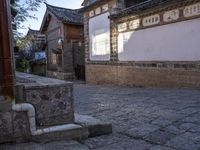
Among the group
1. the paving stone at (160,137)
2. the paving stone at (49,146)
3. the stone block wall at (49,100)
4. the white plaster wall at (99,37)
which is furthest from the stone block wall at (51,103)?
the white plaster wall at (99,37)

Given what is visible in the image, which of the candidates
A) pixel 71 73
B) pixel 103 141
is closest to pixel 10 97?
pixel 103 141

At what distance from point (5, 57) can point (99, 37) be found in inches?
453

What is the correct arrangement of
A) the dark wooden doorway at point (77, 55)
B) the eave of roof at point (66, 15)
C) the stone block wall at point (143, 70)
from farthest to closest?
1. the dark wooden doorway at point (77, 55)
2. the eave of roof at point (66, 15)
3. the stone block wall at point (143, 70)

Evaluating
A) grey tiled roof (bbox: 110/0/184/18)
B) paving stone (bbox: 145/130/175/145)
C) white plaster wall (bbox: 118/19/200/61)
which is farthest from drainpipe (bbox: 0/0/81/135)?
grey tiled roof (bbox: 110/0/184/18)

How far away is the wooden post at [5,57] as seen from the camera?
10.4 ft

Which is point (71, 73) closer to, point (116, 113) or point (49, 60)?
point (49, 60)

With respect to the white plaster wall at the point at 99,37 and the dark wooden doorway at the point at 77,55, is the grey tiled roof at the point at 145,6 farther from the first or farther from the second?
the dark wooden doorway at the point at 77,55

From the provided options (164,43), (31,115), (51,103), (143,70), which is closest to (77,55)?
(143,70)

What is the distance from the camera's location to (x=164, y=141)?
3520 millimetres

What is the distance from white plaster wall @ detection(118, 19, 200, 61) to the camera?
334 inches

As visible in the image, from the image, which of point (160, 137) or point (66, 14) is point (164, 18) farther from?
point (66, 14)

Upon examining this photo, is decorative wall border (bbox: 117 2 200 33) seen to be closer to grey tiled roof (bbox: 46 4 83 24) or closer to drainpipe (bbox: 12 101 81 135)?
drainpipe (bbox: 12 101 81 135)

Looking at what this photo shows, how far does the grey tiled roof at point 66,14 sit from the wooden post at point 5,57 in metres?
16.6

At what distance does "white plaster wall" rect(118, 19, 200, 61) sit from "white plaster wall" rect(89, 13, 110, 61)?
1.36 meters
